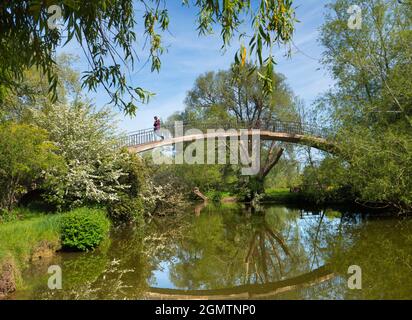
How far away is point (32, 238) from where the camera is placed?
9453 millimetres

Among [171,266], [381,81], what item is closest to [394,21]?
[381,81]

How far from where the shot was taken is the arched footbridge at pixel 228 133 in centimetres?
2184

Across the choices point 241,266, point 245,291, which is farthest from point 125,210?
point 245,291

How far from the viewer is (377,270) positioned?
26.0 feet

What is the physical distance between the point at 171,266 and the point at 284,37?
7395 mm

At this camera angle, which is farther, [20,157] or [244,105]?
[244,105]

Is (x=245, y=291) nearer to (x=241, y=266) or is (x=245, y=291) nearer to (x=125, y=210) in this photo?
(x=241, y=266)

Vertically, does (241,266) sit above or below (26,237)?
below

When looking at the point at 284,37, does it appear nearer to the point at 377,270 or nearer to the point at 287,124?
the point at 377,270

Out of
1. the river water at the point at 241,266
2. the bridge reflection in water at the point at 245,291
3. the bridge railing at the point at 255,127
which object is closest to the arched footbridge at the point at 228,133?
the bridge railing at the point at 255,127

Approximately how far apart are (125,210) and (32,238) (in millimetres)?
6244

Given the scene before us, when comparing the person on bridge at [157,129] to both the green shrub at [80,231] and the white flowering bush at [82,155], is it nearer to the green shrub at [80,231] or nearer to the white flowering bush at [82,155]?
the white flowering bush at [82,155]

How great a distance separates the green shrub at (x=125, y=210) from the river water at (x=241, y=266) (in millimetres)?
777
